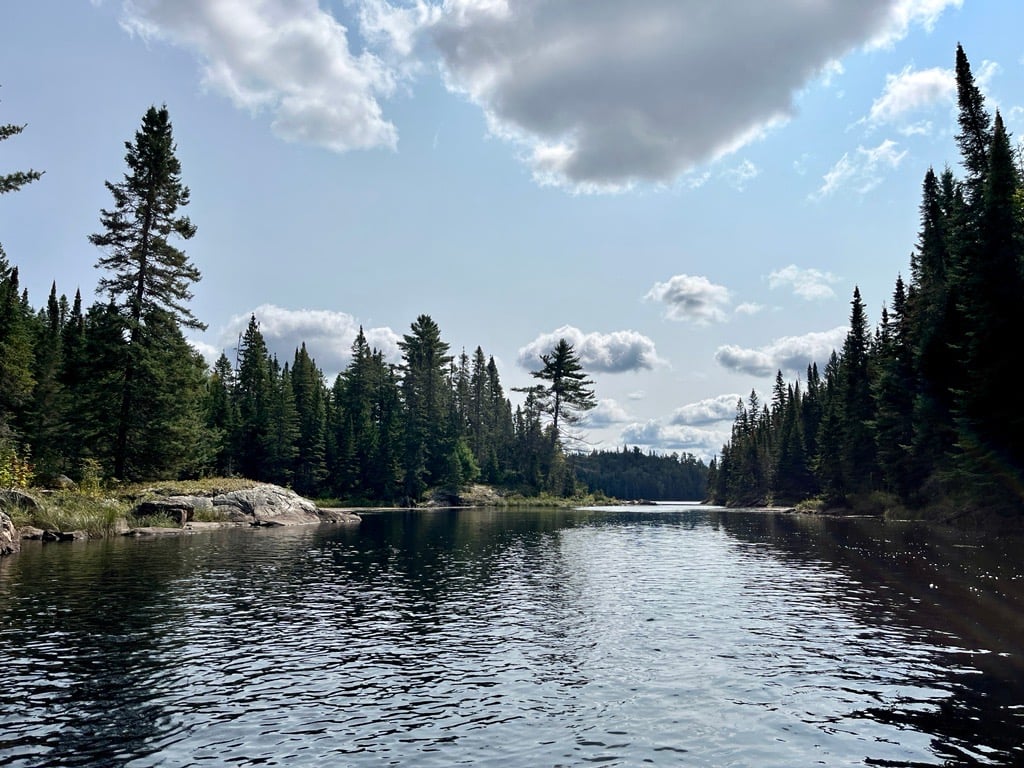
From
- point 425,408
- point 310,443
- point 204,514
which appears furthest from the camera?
point 425,408

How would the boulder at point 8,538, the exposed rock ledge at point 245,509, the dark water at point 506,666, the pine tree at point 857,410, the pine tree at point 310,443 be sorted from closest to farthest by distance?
1. the dark water at point 506,666
2. the boulder at point 8,538
3. the exposed rock ledge at point 245,509
4. the pine tree at point 857,410
5. the pine tree at point 310,443

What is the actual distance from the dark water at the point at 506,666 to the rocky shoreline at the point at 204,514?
850 cm

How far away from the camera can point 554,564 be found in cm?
3108

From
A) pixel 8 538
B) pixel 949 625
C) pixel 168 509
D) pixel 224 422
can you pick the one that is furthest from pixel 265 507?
pixel 949 625

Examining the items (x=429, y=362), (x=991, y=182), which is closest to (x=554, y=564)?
(x=991, y=182)

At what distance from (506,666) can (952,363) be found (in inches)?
2005

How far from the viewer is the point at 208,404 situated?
96125 millimetres

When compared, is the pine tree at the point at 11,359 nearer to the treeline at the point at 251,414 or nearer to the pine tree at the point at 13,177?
the treeline at the point at 251,414

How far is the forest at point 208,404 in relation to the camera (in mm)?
51688

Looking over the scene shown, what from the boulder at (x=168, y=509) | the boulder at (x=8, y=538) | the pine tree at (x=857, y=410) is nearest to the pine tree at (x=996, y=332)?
the pine tree at (x=857, y=410)

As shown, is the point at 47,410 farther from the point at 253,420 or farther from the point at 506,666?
the point at 506,666

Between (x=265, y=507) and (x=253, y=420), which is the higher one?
(x=253, y=420)

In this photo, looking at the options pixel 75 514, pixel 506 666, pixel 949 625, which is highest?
pixel 75 514

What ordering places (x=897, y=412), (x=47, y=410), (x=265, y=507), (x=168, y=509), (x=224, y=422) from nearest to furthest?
(x=168, y=509) < (x=265, y=507) < (x=47, y=410) < (x=897, y=412) < (x=224, y=422)
